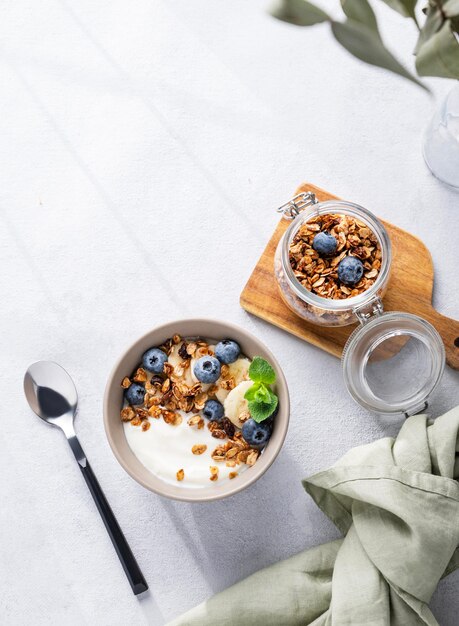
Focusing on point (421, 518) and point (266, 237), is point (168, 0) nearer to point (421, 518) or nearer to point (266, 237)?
point (266, 237)

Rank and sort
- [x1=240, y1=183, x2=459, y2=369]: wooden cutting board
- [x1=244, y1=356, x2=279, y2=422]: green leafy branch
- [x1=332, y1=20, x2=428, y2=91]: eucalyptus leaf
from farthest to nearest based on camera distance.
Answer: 1. [x1=240, y1=183, x2=459, y2=369]: wooden cutting board
2. [x1=244, y1=356, x2=279, y2=422]: green leafy branch
3. [x1=332, y1=20, x2=428, y2=91]: eucalyptus leaf

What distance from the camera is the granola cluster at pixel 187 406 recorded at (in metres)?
1.16

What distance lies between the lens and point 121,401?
1191 mm

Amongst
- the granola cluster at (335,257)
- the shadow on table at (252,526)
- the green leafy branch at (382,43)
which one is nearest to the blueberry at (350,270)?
the granola cluster at (335,257)

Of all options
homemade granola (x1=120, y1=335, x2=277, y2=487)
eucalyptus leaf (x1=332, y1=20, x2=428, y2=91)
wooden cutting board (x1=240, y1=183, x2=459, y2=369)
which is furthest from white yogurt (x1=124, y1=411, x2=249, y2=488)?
eucalyptus leaf (x1=332, y1=20, x2=428, y2=91)

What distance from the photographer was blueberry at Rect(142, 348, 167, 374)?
117cm

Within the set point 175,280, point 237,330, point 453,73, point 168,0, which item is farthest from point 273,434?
point 168,0

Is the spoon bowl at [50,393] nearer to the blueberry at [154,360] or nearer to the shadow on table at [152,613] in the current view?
the blueberry at [154,360]

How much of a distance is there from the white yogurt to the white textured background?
138 mm

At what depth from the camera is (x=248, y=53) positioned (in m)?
1.35

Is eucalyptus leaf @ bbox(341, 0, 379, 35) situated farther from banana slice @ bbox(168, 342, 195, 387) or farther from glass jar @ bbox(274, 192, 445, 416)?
banana slice @ bbox(168, 342, 195, 387)

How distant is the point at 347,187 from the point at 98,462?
2.28 feet

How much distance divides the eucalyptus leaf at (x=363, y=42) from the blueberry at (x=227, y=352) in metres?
0.59

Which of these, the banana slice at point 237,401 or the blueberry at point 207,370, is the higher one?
the blueberry at point 207,370
